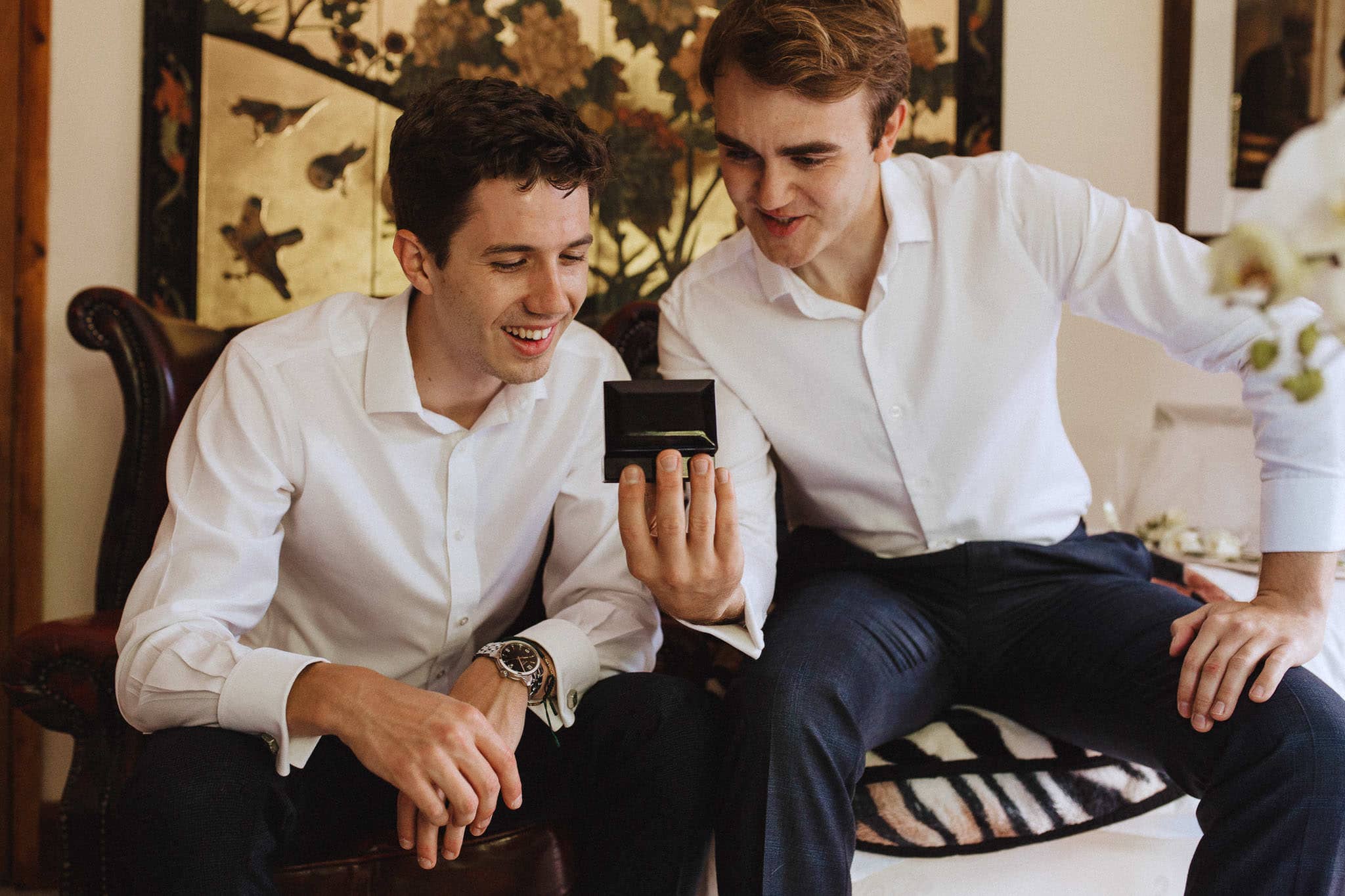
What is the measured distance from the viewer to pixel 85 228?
223 centimetres

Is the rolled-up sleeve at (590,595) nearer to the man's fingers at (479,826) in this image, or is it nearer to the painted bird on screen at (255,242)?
the man's fingers at (479,826)

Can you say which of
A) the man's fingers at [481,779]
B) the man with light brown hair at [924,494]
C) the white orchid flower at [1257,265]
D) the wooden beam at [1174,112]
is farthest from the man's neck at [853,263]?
the wooden beam at [1174,112]

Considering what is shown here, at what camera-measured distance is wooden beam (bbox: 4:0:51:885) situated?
2.18m

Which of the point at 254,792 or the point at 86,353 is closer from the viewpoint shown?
the point at 254,792

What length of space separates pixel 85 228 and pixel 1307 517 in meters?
2.30

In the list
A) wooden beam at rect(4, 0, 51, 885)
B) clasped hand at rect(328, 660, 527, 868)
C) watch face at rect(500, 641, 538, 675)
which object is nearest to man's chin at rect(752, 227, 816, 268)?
watch face at rect(500, 641, 538, 675)

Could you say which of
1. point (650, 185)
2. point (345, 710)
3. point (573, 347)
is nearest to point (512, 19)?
point (650, 185)

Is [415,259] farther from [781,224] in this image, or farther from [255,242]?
[255,242]

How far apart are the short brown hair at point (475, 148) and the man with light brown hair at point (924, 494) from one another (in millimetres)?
243

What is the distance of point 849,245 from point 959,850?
89 cm

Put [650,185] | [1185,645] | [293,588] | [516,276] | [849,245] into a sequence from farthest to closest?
1. [650,185]
2. [849,245]
3. [293,588]
4. [516,276]
5. [1185,645]

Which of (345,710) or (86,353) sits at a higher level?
(86,353)

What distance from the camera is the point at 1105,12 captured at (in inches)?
99.0

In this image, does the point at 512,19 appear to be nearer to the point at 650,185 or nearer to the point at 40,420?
the point at 650,185
